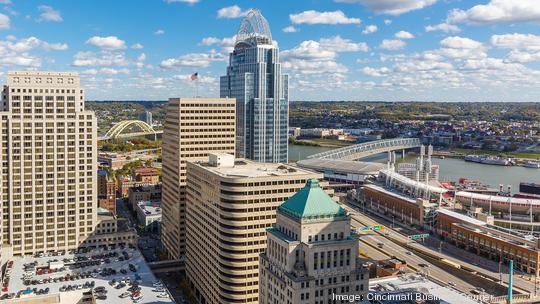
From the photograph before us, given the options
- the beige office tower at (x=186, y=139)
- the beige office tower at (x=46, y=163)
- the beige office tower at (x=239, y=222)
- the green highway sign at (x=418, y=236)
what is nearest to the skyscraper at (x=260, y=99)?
the beige office tower at (x=186, y=139)

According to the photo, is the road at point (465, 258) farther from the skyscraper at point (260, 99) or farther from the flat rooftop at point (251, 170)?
the flat rooftop at point (251, 170)

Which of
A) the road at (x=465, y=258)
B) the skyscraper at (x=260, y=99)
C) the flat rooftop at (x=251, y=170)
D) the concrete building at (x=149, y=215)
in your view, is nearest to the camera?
the flat rooftop at (x=251, y=170)

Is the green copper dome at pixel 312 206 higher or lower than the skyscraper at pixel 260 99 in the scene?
lower

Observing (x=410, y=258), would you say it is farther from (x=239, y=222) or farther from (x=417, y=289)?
(x=417, y=289)

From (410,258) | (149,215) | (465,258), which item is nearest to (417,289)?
(410,258)

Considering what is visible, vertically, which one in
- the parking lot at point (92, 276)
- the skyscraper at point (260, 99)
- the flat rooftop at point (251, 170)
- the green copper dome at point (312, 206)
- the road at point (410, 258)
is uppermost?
the skyscraper at point (260, 99)

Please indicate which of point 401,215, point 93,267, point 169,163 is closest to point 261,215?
point 93,267
